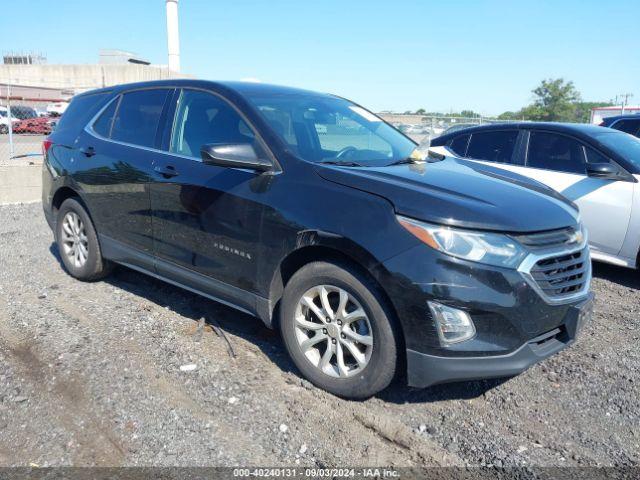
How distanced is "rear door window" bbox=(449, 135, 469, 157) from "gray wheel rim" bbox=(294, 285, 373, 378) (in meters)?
4.23

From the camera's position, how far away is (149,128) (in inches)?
171

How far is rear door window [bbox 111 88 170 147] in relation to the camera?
4.32 metres

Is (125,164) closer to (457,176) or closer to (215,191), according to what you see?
(215,191)

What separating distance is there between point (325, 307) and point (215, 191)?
112 cm

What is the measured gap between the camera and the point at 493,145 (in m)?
6.57

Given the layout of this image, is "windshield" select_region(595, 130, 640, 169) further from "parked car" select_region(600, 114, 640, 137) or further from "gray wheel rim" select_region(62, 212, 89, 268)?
→ "gray wheel rim" select_region(62, 212, 89, 268)

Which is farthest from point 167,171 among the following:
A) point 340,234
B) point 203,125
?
point 340,234

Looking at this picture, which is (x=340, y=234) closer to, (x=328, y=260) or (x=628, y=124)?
(x=328, y=260)

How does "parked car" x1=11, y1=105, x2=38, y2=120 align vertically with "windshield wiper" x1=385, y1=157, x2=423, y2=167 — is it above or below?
below

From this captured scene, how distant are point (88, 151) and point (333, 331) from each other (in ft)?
9.87

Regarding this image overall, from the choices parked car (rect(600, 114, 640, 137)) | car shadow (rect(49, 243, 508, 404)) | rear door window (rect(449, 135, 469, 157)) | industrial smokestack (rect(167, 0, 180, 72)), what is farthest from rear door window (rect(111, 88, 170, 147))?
industrial smokestack (rect(167, 0, 180, 72))

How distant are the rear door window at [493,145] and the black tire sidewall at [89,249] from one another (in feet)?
14.4

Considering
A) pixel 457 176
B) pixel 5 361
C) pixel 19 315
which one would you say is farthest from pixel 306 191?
pixel 19 315

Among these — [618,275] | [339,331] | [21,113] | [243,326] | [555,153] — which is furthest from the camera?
[21,113]
